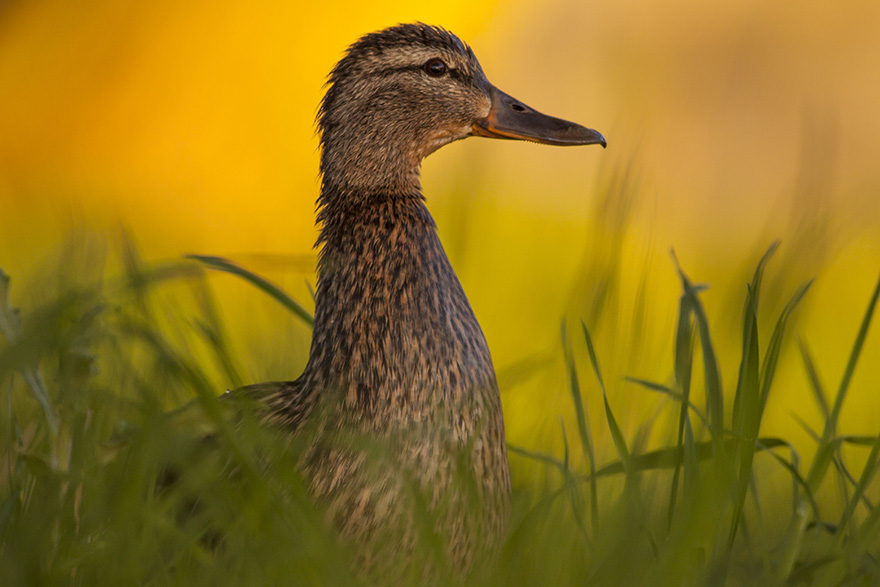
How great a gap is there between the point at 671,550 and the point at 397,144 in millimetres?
1303

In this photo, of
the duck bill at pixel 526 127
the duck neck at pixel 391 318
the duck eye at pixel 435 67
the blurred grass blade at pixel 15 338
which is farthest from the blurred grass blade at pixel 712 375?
the duck eye at pixel 435 67

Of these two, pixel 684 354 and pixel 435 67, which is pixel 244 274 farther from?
pixel 435 67

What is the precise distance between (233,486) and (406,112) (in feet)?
3.99

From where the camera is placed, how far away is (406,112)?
220 cm

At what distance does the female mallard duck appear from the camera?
60.8 inches

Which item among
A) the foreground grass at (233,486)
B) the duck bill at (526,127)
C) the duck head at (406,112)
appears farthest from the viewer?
the duck bill at (526,127)

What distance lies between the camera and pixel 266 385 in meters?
1.92

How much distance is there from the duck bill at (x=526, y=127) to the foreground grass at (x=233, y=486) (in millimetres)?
982

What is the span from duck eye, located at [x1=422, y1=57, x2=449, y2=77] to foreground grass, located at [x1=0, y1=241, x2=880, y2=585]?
105 cm

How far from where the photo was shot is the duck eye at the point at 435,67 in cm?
227

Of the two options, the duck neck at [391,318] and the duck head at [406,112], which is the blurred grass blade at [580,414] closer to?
the duck neck at [391,318]

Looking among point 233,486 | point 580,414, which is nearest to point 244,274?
point 233,486

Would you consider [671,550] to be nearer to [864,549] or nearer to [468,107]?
[864,549]

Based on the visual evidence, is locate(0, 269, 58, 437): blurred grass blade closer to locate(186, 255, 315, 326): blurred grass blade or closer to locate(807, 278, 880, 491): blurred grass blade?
locate(186, 255, 315, 326): blurred grass blade
